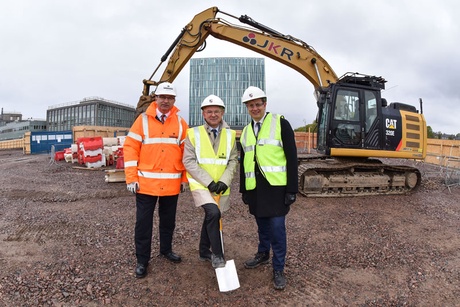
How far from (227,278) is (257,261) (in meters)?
0.72

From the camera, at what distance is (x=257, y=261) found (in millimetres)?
3756

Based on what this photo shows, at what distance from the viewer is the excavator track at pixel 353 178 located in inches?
293

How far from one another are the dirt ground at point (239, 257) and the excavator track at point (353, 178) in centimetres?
53

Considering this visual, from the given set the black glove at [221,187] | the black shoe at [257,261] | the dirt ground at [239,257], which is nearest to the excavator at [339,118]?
the dirt ground at [239,257]

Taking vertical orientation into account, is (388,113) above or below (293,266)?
above

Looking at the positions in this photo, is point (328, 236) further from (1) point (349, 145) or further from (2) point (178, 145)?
(1) point (349, 145)

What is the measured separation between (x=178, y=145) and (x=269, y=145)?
3.64 ft

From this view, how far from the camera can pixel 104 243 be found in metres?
4.37

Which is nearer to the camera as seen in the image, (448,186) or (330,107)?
(330,107)

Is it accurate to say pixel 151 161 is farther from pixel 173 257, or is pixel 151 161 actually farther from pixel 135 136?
pixel 173 257

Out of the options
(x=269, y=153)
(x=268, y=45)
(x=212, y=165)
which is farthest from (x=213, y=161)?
(x=268, y=45)

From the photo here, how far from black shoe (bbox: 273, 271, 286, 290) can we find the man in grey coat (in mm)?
638

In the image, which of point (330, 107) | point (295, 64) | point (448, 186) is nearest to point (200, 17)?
point (295, 64)

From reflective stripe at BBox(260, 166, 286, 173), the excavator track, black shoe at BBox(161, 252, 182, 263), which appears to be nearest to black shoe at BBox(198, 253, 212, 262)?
black shoe at BBox(161, 252, 182, 263)
